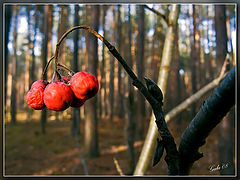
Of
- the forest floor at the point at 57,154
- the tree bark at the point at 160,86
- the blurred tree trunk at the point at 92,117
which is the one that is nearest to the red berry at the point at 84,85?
the tree bark at the point at 160,86

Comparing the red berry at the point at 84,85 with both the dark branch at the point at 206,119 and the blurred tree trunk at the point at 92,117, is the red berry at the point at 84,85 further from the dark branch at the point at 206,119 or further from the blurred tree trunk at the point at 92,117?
the blurred tree trunk at the point at 92,117

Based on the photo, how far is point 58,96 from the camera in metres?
0.30

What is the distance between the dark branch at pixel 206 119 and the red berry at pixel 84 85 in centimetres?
19

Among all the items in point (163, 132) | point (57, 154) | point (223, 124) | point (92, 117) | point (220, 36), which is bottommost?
point (57, 154)

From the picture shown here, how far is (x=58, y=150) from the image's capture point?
4180 mm

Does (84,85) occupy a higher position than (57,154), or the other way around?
(84,85)

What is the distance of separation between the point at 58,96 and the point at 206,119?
25 cm

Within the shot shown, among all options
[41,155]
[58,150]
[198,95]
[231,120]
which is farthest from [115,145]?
[198,95]

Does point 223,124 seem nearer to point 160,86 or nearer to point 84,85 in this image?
point 160,86

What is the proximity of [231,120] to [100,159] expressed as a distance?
2352 mm

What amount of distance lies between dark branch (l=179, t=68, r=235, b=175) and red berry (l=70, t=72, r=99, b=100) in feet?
0.64

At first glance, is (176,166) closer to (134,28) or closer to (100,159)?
(100,159)

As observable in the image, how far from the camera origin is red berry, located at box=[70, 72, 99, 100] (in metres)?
0.30

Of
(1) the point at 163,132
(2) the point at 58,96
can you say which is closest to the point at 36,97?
(2) the point at 58,96
